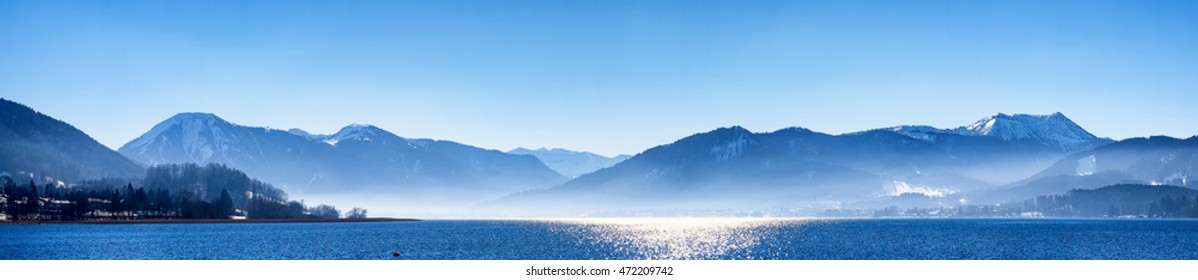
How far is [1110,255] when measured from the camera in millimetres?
163500
